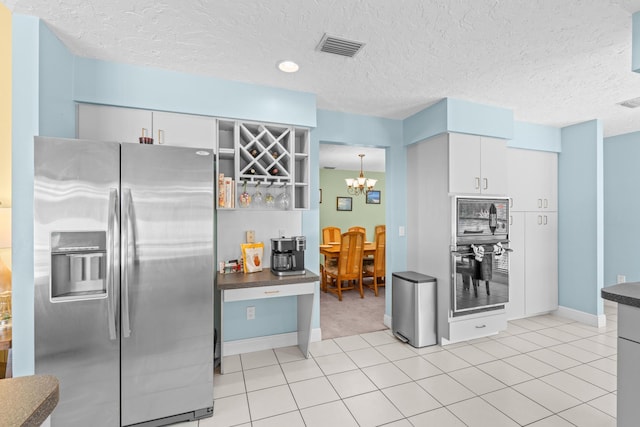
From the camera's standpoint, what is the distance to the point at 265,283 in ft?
8.35

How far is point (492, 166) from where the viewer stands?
3320 millimetres

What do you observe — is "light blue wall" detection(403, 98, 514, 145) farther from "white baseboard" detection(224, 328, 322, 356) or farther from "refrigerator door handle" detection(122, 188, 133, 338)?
"refrigerator door handle" detection(122, 188, 133, 338)

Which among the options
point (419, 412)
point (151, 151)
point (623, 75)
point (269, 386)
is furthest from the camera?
point (623, 75)

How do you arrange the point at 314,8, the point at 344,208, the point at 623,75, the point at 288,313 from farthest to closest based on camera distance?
Answer: the point at 344,208 → the point at 288,313 → the point at 623,75 → the point at 314,8

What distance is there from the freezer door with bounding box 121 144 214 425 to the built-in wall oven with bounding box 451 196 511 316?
2.38 metres

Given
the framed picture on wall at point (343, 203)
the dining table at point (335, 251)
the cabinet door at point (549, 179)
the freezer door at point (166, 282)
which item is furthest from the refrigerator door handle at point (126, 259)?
the framed picture on wall at point (343, 203)

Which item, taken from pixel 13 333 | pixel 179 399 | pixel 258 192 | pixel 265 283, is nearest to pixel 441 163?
pixel 258 192

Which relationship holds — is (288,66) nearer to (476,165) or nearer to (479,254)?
(476,165)

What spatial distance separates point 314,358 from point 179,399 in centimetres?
125

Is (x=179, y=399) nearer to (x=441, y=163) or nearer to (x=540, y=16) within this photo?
(x=441, y=163)

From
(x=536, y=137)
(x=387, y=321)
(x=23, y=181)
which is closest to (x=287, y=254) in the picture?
(x=387, y=321)

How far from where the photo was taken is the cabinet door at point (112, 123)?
7.68 ft

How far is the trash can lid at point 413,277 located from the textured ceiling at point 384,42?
1878mm

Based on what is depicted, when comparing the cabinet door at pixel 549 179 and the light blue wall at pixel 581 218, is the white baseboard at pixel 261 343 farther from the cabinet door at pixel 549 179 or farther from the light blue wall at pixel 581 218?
the cabinet door at pixel 549 179
